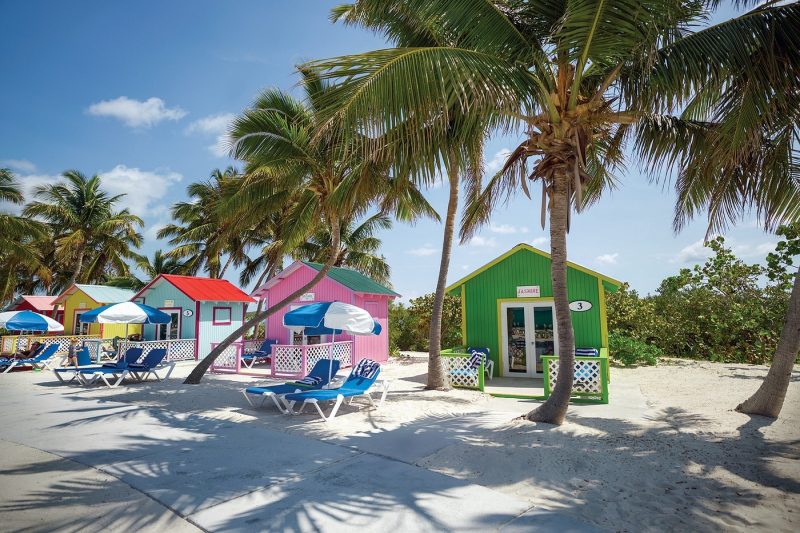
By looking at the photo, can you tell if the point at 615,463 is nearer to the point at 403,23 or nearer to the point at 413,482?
the point at 413,482

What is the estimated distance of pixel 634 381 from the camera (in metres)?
12.1

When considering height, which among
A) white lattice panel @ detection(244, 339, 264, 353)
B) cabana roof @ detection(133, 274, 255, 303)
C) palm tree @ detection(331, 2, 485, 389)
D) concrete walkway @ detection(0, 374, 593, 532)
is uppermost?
palm tree @ detection(331, 2, 485, 389)

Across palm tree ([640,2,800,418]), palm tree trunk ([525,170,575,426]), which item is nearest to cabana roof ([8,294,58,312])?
palm tree trunk ([525,170,575,426])

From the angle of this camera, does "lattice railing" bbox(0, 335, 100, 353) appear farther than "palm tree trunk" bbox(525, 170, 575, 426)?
Yes

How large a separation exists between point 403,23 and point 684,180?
6551 millimetres

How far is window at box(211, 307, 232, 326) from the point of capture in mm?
20844

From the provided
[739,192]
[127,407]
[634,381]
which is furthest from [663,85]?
[127,407]

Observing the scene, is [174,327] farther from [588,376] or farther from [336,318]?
[588,376]

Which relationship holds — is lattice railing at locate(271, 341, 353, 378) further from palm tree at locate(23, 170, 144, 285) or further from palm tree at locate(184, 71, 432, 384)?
palm tree at locate(23, 170, 144, 285)

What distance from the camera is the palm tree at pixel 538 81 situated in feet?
16.7

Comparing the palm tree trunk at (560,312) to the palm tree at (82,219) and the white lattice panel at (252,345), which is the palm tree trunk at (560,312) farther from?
the palm tree at (82,219)

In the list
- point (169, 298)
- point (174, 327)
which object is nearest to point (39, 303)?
point (169, 298)

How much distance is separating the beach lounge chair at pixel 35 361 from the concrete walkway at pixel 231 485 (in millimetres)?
11345

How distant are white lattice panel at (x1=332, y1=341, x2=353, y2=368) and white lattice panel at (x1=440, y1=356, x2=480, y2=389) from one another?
4724mm
